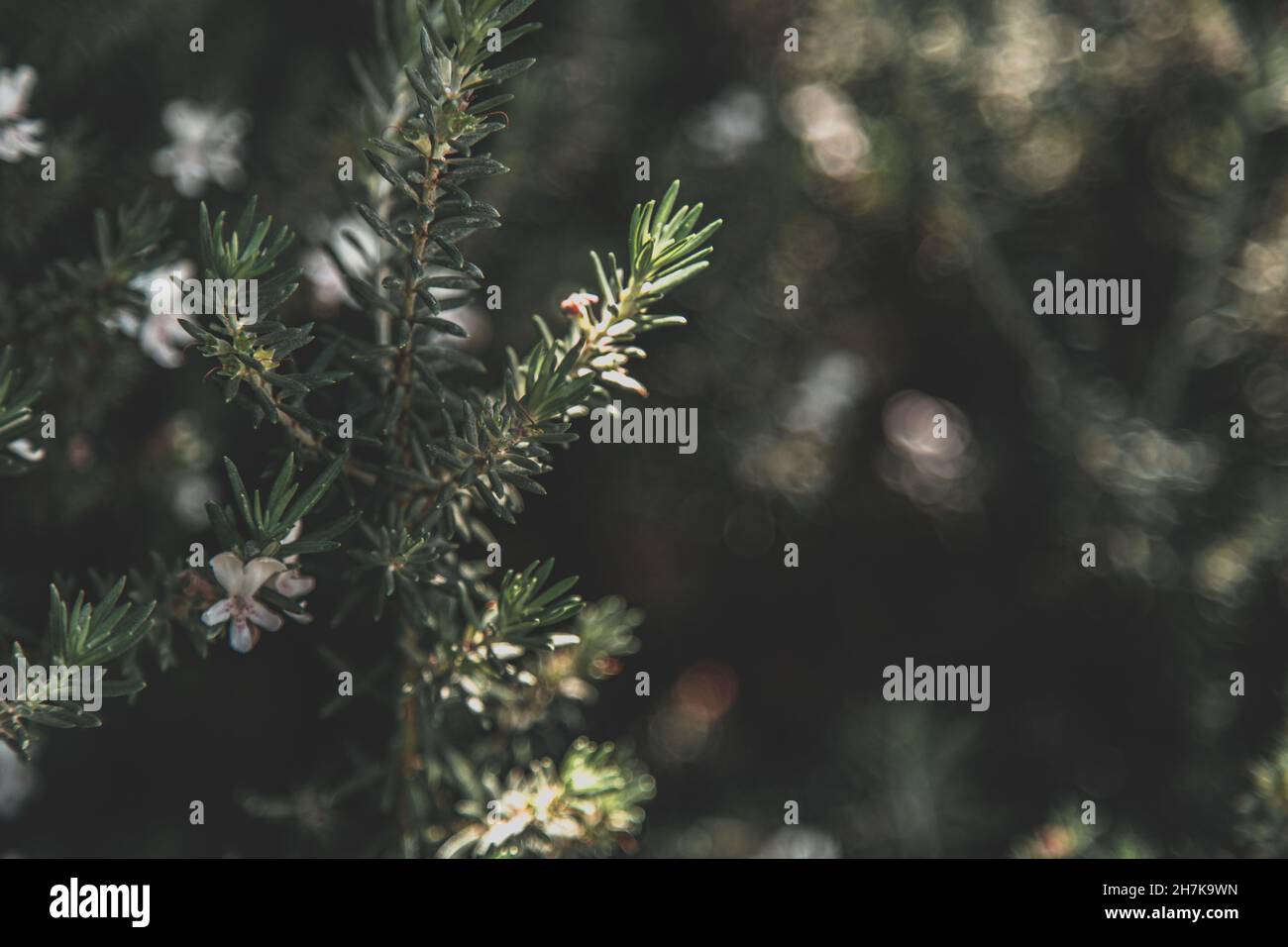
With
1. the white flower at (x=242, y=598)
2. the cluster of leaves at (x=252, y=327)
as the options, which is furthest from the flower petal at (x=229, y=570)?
the cluster of leaves at (x=252, y=327)

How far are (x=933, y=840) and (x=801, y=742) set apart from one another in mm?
370

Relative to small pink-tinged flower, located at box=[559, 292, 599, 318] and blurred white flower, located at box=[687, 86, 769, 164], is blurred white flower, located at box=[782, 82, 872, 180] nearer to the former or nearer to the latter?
blurred white flower, located at box=[687, 86, 769, 164]

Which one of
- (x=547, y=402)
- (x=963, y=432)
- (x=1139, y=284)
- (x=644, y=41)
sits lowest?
(x=547, y=402)

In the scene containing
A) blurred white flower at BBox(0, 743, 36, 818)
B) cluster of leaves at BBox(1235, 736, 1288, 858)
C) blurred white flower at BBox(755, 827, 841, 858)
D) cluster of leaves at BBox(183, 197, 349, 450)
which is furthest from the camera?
blurred white flower at BBox(755, 827, 841, 858)

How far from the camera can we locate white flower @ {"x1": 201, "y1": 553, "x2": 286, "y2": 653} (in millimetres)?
1114

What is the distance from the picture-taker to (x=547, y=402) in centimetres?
107

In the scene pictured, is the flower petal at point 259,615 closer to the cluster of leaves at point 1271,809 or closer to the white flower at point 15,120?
the white flower at point 15,120

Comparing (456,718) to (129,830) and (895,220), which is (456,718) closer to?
(129,830)

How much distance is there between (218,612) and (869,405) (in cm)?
156

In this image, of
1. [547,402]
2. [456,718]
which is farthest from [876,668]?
[547,402]

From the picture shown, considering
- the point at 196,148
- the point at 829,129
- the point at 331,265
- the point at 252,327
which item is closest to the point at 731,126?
the point at 829,129

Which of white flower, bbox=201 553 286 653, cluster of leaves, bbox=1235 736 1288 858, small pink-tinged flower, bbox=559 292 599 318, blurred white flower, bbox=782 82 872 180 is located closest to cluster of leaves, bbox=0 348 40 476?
white flower, bbox=201 553 286 653

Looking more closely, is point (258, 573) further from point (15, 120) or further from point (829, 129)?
point (829, 129)
